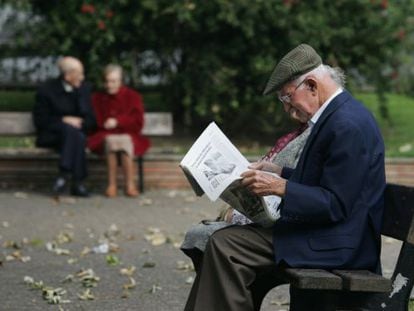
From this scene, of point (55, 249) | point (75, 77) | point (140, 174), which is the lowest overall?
point (140, 174)

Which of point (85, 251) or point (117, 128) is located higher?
point (117, 128)

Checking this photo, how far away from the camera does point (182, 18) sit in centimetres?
1173

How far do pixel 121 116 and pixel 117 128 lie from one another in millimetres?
132

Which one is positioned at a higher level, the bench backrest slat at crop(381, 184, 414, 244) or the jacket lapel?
the jacket lapel

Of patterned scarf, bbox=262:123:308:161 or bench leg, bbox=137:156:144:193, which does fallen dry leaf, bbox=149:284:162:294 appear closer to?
patterned scarf, bbox=262:123:308:161

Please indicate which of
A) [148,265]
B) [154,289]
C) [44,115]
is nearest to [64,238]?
[148,265]

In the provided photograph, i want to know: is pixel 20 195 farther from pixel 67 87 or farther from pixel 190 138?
pixel 190 138

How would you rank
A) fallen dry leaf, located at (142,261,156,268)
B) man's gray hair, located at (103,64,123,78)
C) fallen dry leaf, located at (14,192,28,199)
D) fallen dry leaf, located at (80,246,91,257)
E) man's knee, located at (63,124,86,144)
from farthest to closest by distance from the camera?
1. man's gray hair, located at (103,64,123,78)
2. man's knee, located at (63,124,86,144)
3. fallen dry leaf, located at (14,192,28,199)
4. fallen dry leaf, located at (80,246,91,257)
5. fallen dry leaf, located at (142,261,156,268)

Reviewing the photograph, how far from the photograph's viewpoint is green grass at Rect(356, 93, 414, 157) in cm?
1265

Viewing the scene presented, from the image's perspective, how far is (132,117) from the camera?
37.7 feet

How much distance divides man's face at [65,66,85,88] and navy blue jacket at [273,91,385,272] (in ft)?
23.1

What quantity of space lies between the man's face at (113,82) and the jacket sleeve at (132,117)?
0.54 ft

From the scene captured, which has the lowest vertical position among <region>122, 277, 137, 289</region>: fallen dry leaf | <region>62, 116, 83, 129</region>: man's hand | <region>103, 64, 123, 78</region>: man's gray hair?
<region>122, 277, 137, 289</region>: fallen dry leaf

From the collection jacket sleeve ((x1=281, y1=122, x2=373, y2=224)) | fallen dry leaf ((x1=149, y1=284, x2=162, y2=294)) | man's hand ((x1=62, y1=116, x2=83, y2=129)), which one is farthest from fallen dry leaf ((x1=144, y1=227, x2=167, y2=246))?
jacket sleeve ((x1=281, y1=122, x2=373, y2=224))
